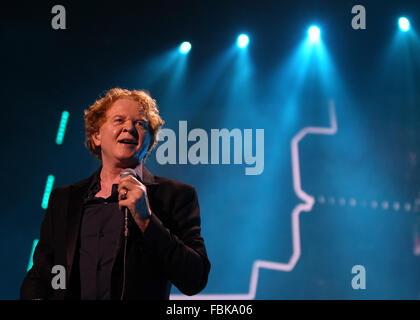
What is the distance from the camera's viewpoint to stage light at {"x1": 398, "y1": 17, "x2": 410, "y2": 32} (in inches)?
169

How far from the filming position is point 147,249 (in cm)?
133

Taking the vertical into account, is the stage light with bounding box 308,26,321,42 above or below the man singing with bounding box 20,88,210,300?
above

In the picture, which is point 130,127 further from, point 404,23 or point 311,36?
point 404,23

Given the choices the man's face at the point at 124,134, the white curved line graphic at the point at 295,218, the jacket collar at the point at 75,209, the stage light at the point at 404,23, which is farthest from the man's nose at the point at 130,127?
the stage light at the point at 404,23

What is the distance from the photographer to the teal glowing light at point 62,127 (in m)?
4.04

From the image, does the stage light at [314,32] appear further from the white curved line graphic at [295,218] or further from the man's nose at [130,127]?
the man's nose at [130,127]

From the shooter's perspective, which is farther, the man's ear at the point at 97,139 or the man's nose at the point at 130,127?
the man's ear at the point at 97,139

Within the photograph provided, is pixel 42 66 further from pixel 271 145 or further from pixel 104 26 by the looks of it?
pixel 271 145

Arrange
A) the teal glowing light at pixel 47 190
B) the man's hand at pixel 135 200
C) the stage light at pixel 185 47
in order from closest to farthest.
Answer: the man's hand at pixel 135 200, the teal glowing light at pixel 47 190, the stage light at pixel 185 47

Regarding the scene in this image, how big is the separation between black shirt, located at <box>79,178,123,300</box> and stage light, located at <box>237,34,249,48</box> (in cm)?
307

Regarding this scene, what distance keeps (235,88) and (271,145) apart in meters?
0.64

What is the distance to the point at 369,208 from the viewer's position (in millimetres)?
4168

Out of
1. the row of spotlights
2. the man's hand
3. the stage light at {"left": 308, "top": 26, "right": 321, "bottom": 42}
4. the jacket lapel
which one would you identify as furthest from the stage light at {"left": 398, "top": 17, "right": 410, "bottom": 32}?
the man's hand

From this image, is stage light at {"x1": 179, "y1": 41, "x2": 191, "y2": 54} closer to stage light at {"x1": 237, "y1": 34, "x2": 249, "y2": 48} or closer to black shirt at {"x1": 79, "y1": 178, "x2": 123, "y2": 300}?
stage light at {"x1": 237, "y1": 34, "x2": 249, "y2": 48}
